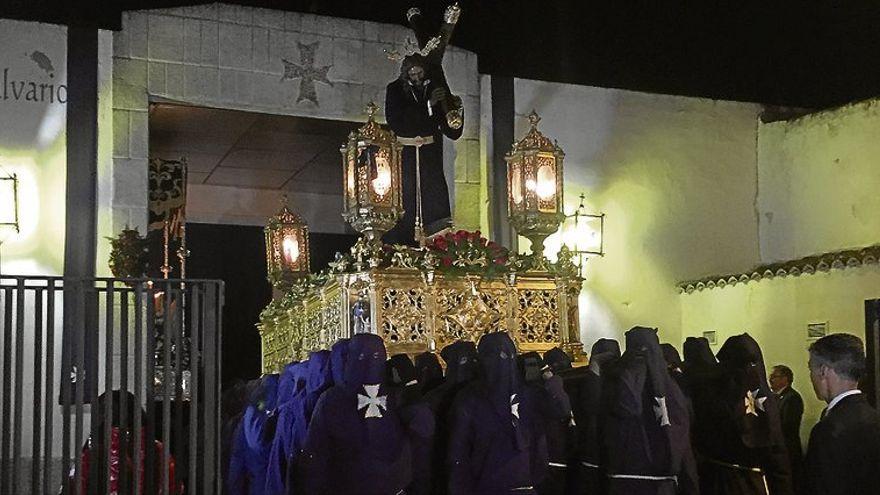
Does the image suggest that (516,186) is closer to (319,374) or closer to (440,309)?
(440,309)

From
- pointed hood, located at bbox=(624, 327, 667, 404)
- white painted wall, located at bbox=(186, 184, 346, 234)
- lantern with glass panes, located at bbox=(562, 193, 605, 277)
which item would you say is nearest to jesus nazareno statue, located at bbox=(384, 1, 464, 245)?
lantern with glass panes, located at bbox=(562, 193, 605, 277)

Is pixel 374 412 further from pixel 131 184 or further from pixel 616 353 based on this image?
pixel 131 184

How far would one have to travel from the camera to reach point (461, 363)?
6.62 meters

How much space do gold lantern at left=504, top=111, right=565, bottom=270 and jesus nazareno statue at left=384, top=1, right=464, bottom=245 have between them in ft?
2.21

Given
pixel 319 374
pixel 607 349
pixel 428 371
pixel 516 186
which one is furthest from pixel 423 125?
pixel 319 374

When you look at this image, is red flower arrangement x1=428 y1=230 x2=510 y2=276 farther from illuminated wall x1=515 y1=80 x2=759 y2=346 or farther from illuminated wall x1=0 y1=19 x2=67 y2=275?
illuminated wall x1=0 y1=19 x2=67 y2=275

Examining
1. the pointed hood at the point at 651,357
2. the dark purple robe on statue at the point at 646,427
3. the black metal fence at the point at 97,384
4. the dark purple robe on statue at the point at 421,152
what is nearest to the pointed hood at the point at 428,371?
the dark purple robe on statue at the point at 646,427

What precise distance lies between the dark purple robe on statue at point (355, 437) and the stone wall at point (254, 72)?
16.3 ft

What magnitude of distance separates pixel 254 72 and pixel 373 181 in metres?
2.52

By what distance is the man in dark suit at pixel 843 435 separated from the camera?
5.00 meters

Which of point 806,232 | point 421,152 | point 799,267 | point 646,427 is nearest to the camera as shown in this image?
point 646,427

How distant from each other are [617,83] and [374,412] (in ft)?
23.9

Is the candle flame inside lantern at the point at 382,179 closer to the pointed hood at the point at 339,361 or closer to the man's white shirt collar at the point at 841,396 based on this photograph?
the pointed hood at the point at 339,361

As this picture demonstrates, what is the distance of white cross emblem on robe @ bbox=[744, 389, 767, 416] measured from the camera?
6.72m
